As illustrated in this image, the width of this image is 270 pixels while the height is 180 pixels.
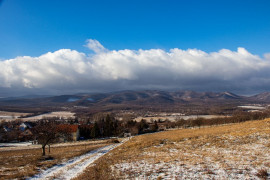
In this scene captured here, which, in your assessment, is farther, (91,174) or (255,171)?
(91,174)

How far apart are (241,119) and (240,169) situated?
13189 centimetres

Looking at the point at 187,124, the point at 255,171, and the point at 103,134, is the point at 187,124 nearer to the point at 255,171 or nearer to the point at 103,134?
the point at 103,134

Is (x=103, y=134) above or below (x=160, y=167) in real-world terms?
below

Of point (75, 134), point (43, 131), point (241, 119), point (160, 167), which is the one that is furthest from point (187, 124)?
point (160, 167)

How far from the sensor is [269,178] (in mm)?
10836

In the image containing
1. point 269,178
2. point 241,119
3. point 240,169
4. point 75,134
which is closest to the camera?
point 269,178

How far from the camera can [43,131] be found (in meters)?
34.0

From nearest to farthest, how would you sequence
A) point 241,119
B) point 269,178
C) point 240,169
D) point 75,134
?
1. point 269,178
2. point 240,169
3. point 75,134
4. point 241,119

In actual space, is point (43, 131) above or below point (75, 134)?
above

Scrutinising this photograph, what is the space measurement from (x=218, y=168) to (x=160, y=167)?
487cm

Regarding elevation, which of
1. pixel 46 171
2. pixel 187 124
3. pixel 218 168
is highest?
pixel 218 168

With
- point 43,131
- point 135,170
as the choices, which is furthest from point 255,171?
point 43,131

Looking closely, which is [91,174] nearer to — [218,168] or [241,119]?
[218,168]

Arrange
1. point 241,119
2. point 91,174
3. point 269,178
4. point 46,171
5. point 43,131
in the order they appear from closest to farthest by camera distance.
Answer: point 269,178
point 91,174
point 46,171
point 43,131
point 241,119
